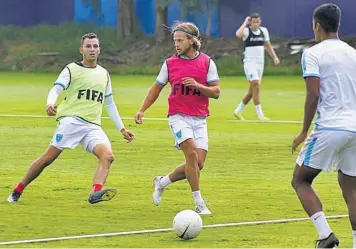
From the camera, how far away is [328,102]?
9.88 meters

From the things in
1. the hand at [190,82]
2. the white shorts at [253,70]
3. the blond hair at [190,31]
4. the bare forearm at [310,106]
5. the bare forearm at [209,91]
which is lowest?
the white shorts at [253,70]

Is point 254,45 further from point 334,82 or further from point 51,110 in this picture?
point 334,82

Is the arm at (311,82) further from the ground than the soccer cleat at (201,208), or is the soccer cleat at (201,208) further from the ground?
the arm at (311,82)

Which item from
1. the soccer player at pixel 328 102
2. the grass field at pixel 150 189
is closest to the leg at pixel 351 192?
the soccer player at pixel 328 102

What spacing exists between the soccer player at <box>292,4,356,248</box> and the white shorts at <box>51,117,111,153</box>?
3.87 meters

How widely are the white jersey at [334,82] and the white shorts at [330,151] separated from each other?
7 cm

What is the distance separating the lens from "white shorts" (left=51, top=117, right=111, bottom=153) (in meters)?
13.3

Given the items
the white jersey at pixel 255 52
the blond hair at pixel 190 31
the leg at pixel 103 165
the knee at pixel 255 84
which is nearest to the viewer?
the blond hair at pixel 190 31

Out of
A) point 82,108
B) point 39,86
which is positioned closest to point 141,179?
point 82,108

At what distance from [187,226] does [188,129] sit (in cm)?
193

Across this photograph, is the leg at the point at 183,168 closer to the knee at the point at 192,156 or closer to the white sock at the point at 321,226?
the knee at the point at 192,156

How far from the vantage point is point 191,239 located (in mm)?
10938

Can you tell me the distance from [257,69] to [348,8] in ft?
75.3

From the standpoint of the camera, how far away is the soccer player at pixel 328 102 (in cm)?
980
